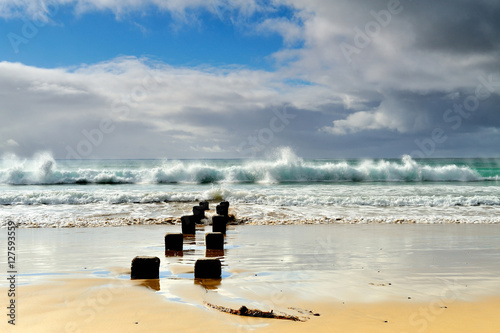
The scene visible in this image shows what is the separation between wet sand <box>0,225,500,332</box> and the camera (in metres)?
4.02

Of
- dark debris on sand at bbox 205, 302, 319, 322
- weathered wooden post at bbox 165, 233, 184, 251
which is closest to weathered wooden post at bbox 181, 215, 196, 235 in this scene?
weathered wooden post at bbox 165, 233, 184, 251

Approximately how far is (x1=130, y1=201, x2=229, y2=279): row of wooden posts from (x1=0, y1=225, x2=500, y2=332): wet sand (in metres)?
0.18

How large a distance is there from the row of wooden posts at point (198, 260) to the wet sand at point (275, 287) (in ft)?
0.58

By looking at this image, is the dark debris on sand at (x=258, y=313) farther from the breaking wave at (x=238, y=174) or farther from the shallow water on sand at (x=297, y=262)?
the breaking wave at (x=238, y=174)

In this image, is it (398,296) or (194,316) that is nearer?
(194,316)

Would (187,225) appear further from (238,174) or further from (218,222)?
(238,174)

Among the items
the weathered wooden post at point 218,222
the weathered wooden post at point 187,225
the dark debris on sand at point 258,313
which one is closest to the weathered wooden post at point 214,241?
the weathered wooden post at point 218,222

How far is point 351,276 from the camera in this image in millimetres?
5898

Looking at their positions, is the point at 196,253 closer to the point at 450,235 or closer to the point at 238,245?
the point at 238,245

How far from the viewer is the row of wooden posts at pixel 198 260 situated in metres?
5.58

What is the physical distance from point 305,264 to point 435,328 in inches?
116

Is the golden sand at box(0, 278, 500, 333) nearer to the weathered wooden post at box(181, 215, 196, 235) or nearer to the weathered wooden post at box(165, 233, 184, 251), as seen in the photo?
the weathered wooden post at box(165, 233, 184, 251)

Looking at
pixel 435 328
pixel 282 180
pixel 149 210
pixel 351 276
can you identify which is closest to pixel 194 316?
pixel 435 328

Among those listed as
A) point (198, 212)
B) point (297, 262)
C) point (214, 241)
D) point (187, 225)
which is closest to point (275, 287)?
point (297, 262)
